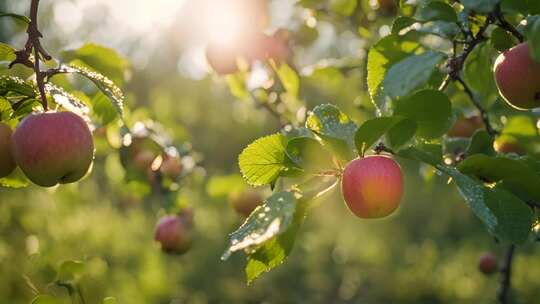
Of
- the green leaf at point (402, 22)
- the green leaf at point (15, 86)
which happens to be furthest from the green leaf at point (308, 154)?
the green leaf at point (15, 86)

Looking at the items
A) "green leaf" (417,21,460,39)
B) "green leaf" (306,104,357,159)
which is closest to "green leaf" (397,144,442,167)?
"green leaf" (306,104,357,159)

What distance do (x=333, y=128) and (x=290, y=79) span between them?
0.90 metres

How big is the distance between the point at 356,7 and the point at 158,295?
11.0 ft

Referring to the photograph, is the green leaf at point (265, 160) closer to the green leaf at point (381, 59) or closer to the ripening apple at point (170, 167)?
the green leaf at point (381, 59)

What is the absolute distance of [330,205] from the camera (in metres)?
6.74

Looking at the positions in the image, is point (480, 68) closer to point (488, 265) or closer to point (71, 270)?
point (71, 270)

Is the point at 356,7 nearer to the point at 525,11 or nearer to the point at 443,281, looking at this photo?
the point at 525,11

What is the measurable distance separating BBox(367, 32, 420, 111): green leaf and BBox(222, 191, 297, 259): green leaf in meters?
0.30

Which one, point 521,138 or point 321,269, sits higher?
point 521,138

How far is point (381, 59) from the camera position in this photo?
1103 mm

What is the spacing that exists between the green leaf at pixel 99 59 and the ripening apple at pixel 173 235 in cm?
73

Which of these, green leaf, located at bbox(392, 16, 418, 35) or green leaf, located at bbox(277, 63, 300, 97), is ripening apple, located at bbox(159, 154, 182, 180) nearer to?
green leaf, located at bbox(277, 63, 300, 97)

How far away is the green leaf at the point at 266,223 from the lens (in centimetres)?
81

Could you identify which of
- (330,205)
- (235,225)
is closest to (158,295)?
(235,225)
